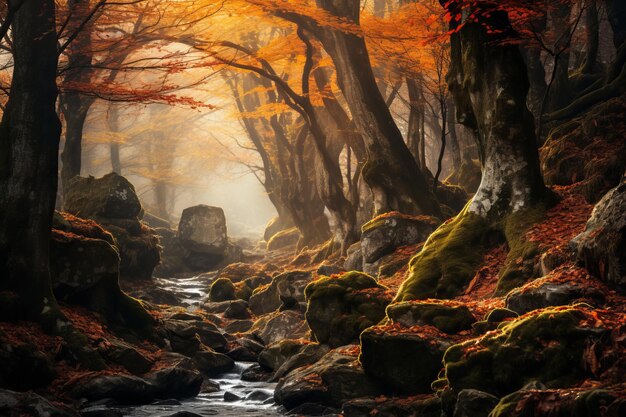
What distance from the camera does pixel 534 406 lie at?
4.93m

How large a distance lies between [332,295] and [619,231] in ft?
15.6

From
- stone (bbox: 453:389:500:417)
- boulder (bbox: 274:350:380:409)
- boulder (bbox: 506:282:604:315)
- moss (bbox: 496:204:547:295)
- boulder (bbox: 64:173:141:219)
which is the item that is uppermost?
boulder (bbox: 64:173:141:219)

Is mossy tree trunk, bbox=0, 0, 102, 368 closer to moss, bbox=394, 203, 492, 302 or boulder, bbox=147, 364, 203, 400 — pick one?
boulder, bbox=147, 364, 203, 400

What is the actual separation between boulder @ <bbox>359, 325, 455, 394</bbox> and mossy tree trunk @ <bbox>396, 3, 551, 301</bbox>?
2190 millimetres

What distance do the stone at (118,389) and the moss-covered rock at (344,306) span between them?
115 inches

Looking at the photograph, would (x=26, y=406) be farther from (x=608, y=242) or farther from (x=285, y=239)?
(x=285, y=239)

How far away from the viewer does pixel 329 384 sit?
8.34m

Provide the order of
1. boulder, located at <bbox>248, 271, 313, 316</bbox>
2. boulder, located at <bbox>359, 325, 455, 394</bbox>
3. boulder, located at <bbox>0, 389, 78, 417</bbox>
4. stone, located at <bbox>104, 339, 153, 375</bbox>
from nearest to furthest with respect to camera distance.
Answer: boulder, located at <bbox>0, 389, 78, 417</bbox>, boulder, located at <bbox>359, 325, 455, 394</bbox>, stone, located at <bbox>104, 339, 153, 375</bbox>, boulder, located at <bbox>248, 271, 313, 316</bbox>

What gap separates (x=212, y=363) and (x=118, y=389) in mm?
3092

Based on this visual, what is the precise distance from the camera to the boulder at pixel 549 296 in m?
7.10

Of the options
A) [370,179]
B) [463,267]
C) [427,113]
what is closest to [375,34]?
[370,179]

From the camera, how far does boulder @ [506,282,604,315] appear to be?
710 cm

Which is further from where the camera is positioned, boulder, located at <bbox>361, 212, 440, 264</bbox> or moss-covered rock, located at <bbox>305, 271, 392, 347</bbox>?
boulder, located at <bbox>361, 212, 440, 264</bbox>

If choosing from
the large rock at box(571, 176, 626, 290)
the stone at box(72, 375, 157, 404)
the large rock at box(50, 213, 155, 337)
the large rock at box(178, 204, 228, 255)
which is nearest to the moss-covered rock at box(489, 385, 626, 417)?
the large rock at box(571, 176, 626, 290)
